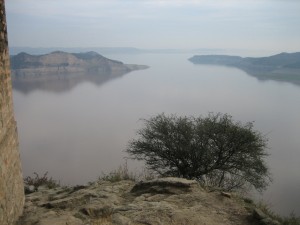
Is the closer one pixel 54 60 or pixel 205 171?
pixel 205 171

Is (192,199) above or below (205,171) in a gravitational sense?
above

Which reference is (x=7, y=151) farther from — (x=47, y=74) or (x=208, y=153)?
(x=47, y=74)

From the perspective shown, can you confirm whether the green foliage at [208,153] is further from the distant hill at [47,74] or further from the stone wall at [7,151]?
the distant hill at [47,74]

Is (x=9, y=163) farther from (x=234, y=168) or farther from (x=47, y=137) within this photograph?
(x=47, y=137)

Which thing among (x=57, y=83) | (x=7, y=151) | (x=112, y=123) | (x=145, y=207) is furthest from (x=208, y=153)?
(x=57, y=83)

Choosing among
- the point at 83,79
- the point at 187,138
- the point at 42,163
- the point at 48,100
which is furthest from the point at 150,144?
the point at 83,79

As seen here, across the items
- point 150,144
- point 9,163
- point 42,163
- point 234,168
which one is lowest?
point 42,163

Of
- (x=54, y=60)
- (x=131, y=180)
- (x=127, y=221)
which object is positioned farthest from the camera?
(x=54, y=60)
